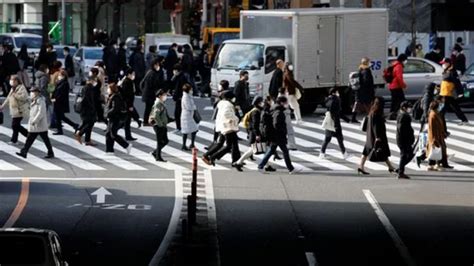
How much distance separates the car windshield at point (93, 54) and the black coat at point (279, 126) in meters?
26.6

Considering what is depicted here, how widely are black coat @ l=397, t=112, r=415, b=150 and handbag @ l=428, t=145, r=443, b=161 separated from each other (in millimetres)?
1488

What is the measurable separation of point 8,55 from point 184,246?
26.6 metres

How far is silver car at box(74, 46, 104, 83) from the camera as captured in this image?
54656 millimetres

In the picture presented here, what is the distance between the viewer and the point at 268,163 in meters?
31.8

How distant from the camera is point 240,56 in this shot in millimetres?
41625

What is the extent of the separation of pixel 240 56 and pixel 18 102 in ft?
31.0

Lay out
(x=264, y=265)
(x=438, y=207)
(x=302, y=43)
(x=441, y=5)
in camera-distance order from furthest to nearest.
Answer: (x=302, y=43), (x=441, y=5), (x=438, y=207), (x=264, y=265)

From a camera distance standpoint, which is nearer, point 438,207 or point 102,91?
point 438,207

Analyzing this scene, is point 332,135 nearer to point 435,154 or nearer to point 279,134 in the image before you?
point 435,154

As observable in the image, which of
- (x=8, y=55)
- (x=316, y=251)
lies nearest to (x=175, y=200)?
(x=316, y=251)

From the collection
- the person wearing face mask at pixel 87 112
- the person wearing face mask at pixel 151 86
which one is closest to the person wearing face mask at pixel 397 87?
the person wearing face mask at pixel 151 86

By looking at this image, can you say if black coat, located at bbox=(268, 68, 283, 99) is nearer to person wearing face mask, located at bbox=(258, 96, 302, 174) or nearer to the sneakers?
the sneakers

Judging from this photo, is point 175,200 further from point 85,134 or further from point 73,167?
point 85,134

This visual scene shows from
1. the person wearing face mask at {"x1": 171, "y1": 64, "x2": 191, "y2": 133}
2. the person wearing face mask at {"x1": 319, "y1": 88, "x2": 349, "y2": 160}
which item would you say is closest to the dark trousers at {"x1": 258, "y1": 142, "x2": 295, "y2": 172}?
the person wearing face mask at {"x1": 319, "y1": 88, "x2": 349, "y2": 160}
